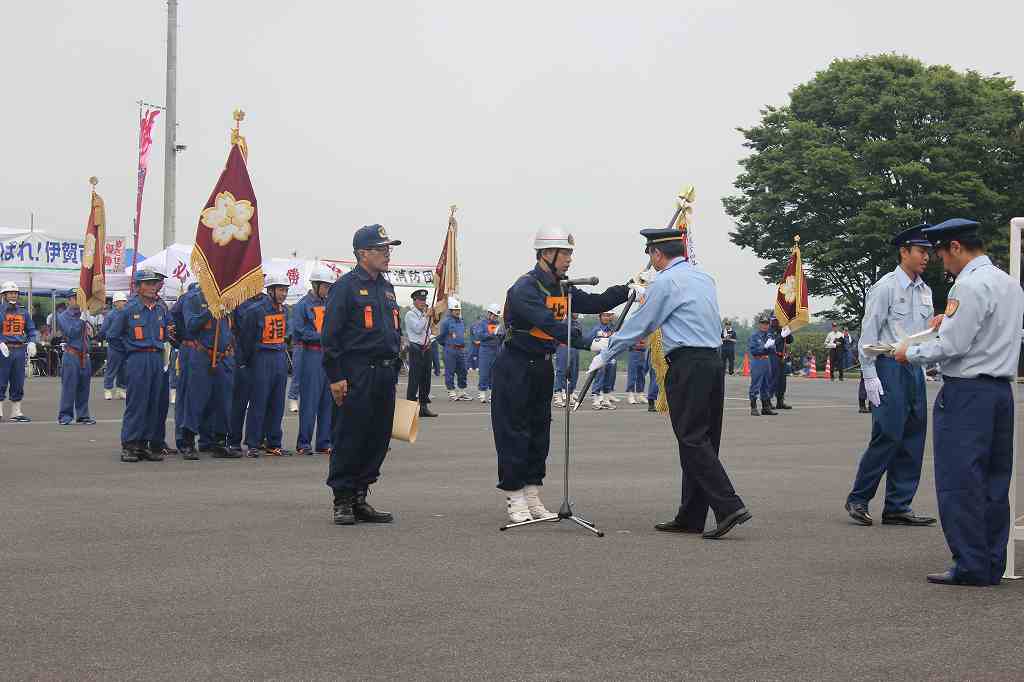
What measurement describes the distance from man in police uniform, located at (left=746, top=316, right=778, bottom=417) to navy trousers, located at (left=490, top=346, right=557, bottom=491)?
16689 mm

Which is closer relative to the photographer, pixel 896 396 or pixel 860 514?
pixel 860 514

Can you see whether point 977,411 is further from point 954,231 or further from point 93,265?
point 93,265

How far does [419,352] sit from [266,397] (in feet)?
30.7


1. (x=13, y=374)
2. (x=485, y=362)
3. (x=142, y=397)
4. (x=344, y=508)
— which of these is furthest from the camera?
(x=485, y=362)

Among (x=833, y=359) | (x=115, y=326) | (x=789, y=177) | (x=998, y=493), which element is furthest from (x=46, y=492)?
(x=789, y=177)

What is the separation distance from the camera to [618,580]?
747 centimetres

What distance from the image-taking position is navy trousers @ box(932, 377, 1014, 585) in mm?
7340

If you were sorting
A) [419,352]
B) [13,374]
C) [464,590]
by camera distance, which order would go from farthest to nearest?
[419,352] < [13,374] < [464,590]

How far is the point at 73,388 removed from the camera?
21.6 m

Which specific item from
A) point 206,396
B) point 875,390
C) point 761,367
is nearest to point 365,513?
point 875,390

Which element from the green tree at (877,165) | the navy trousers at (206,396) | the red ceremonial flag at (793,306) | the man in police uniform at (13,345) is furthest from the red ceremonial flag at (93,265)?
the green tree at (877,165)

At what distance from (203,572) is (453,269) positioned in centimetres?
1816

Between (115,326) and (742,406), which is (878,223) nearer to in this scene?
(742,406)

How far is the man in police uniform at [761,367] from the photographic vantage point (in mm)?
25906
